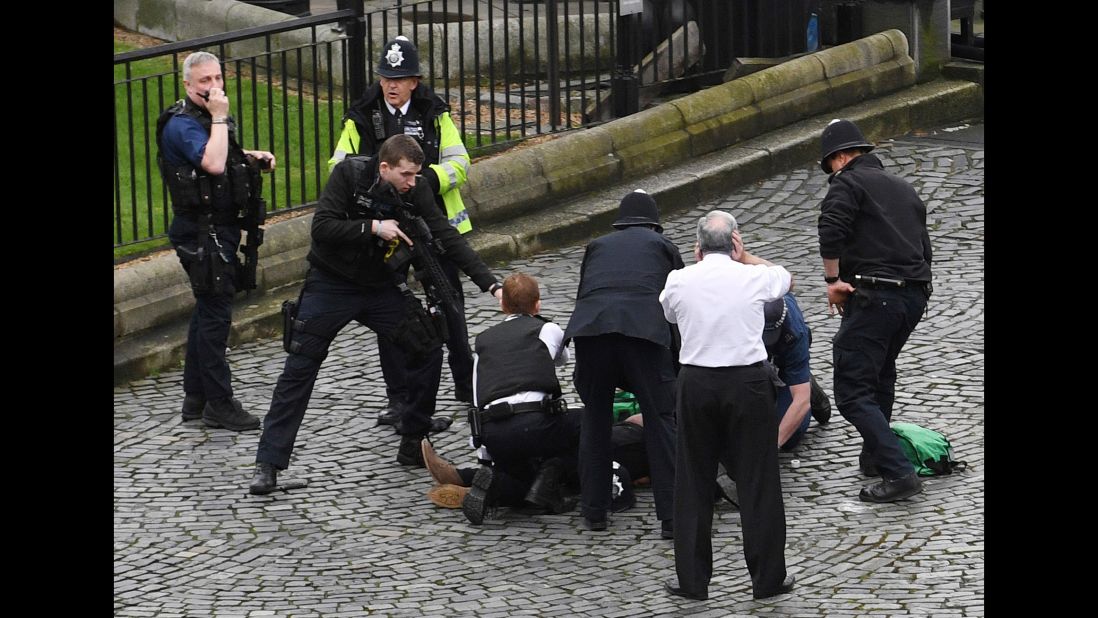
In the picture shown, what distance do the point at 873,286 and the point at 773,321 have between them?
50 cm

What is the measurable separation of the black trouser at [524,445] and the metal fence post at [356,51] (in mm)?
4635

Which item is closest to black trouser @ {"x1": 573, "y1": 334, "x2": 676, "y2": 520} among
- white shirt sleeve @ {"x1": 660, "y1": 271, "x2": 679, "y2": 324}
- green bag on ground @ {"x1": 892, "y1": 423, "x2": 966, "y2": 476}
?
white shirt sleeve @ {"x1": 660, "y1": 271, "x2": 679, "y2": 324}

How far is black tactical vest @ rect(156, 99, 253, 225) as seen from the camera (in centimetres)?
929

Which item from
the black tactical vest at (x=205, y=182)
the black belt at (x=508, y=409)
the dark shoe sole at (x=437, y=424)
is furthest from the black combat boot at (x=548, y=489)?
the black tactical vest at (x=205, y=182)

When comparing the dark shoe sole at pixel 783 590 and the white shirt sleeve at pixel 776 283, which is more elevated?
the white shirt sleeve at pixel 776 283

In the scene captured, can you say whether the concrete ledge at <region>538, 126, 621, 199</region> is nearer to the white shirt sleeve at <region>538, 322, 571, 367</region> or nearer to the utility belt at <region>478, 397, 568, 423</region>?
the white shirt sleeve at <region>538, 322, 571, 367</region>

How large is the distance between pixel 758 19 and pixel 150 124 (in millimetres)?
4997

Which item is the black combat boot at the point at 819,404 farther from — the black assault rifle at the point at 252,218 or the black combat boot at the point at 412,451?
the black assault rifle at the point at 252,218

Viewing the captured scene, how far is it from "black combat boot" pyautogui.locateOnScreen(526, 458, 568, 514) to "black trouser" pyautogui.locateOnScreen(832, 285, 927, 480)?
54.4 inches

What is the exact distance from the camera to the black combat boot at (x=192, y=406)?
9828 millimetres

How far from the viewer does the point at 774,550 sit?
7.34 metres

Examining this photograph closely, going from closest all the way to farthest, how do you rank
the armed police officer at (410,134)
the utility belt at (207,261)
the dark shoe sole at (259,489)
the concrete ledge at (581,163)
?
the dark shoe sole at (259,489), the utility belt at (207,261), the armed police officer at (410,134), the concrete ledge at (581,163)

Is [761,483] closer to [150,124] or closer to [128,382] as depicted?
[128,382]

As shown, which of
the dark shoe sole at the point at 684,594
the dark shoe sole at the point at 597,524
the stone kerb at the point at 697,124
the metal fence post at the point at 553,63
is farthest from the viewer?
the metal fence post at the point at 553,63
